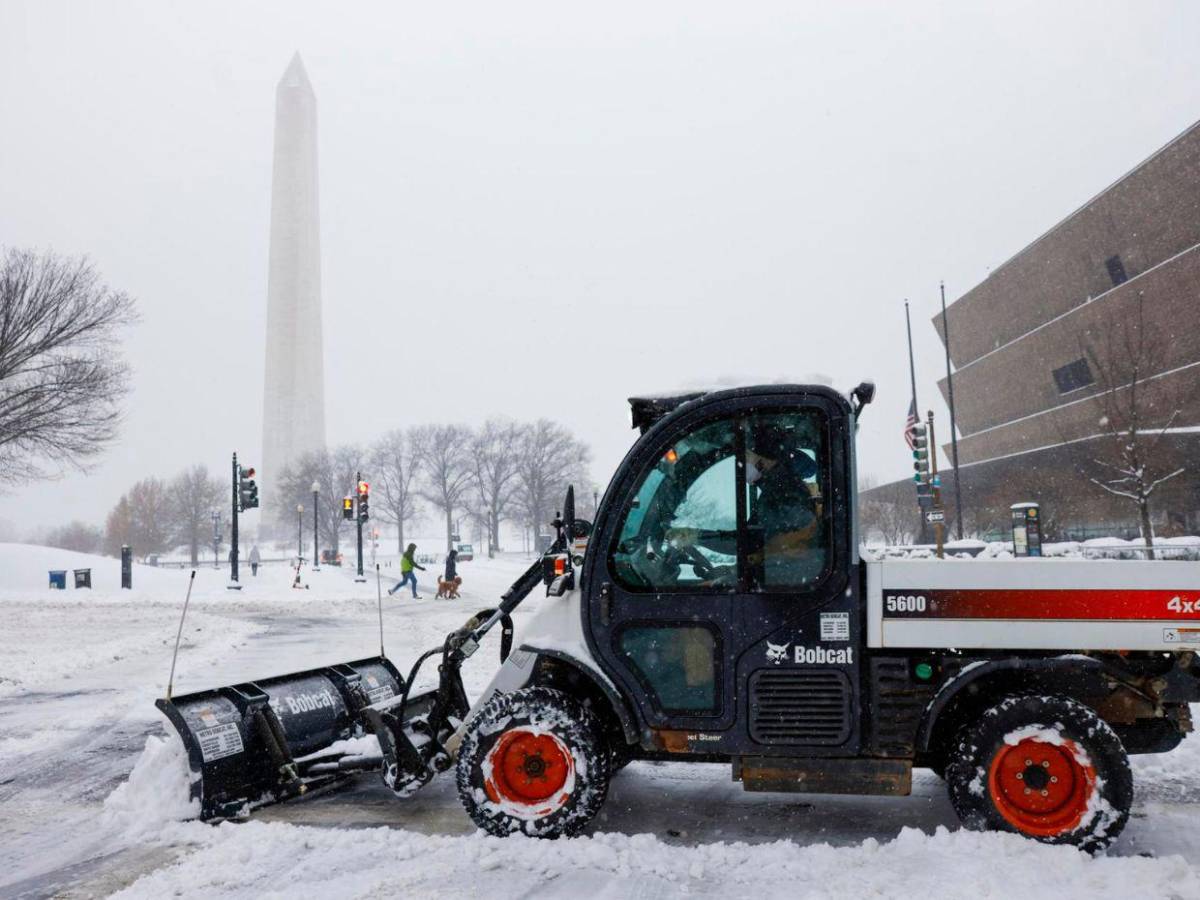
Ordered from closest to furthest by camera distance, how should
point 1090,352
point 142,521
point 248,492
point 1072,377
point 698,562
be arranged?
point 698,562 → point 248,492 → point 1090,352 → point 1072,377 → point 142,521

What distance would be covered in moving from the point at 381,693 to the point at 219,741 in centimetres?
150

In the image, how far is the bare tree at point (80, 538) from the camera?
115812 mm

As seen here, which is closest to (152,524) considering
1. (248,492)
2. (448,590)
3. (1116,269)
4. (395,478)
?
(395,478)

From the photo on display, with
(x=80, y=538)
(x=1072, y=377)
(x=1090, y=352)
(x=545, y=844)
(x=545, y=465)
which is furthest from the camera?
(x=80, y=538)

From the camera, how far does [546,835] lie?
4457 millimetres

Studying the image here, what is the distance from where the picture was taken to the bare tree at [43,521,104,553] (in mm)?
115812

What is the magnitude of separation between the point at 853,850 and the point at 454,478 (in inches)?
2932

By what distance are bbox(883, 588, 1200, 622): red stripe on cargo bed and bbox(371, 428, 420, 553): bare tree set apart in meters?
78.2

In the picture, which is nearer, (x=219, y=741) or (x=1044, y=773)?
(x=1044, y=773)

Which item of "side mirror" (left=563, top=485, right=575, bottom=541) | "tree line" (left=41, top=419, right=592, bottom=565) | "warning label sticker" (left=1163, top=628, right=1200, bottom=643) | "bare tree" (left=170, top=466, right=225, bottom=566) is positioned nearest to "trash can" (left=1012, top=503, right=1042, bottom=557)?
"warning label sticker" (left=1163, top=628, right=1200, bottom=643)

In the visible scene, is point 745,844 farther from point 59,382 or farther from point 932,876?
point 59,382

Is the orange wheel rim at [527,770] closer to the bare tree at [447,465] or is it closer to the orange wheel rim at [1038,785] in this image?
the orange wheel rim at [1038,785]

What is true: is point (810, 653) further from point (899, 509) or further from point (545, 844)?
point (899, 509)

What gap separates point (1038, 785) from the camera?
165 inches
